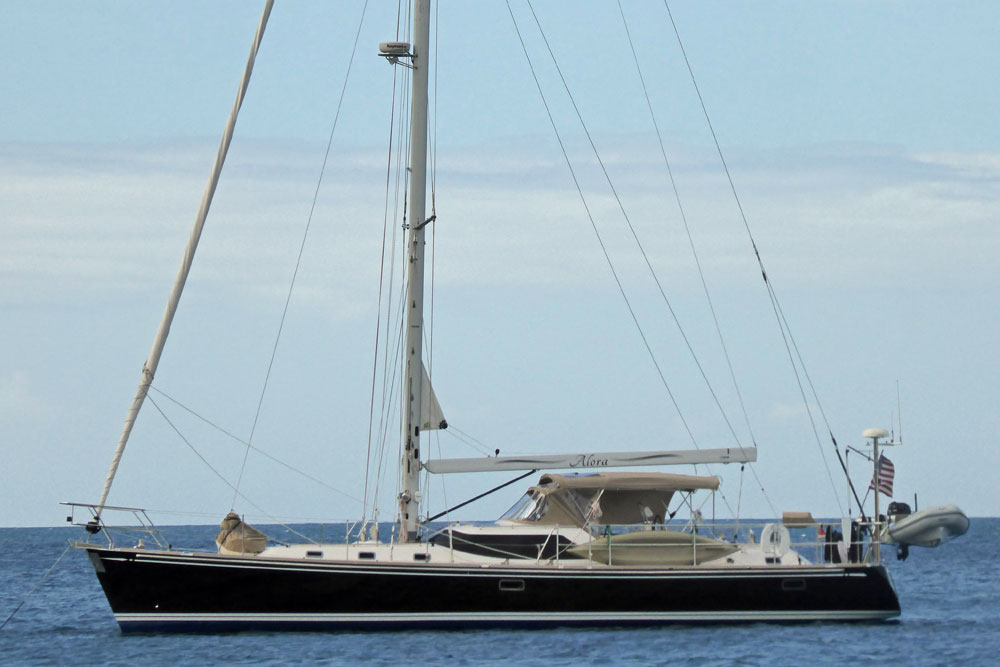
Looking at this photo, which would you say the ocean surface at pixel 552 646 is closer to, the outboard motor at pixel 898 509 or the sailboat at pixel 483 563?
the sailboat at pixel 483 563

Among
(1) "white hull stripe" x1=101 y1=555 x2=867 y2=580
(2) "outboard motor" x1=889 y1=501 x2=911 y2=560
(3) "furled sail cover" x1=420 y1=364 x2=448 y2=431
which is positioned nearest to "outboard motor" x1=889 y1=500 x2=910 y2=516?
(2) "outboard motor" x1=889 y1=501 x2=911 y2=560

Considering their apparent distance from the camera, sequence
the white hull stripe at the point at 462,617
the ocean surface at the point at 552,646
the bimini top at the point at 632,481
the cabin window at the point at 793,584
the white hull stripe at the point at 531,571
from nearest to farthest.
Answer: the ocean surface at the point at 552,646, the white hull stripe at the point at 531,571, the white hull stripe at the point at 462,617, the cabin window at the point at 793,584, the bimini top at the point at 632,481

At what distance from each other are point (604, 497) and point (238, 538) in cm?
665

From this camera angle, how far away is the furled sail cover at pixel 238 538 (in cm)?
2519

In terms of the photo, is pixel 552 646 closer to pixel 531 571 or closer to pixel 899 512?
pixel 531 571

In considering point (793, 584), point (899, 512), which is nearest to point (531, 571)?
point (793, 584)

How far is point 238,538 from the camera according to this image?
25.2 meters

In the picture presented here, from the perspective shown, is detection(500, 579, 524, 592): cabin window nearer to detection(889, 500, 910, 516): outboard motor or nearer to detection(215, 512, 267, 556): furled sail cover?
detection(215, 512, 267, 556): furled sail cover

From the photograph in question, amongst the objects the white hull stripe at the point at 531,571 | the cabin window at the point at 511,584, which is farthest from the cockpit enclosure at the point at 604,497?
the cabin window at the point at 511,584

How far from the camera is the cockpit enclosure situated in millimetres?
26297

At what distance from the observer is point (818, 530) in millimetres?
26766

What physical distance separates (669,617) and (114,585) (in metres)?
9.62

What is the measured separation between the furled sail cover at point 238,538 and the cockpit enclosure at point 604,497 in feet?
15.6

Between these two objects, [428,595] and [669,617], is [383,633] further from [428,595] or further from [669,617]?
[669,617]
